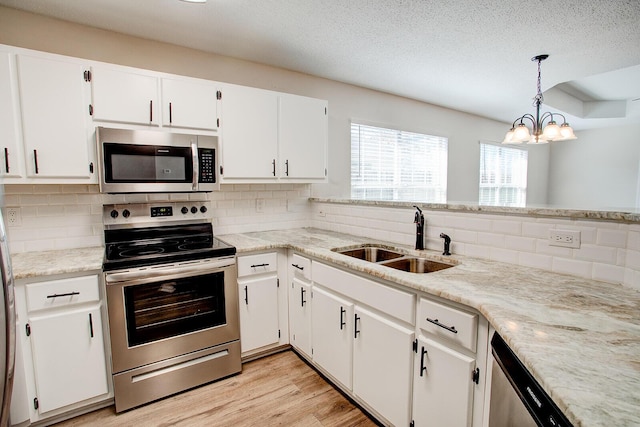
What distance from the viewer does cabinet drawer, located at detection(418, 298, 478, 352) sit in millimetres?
1279

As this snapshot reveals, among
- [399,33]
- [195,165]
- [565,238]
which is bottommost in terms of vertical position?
[565,238]

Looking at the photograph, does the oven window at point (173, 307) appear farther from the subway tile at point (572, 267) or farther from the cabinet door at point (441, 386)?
the subway tile at point (572, 267)

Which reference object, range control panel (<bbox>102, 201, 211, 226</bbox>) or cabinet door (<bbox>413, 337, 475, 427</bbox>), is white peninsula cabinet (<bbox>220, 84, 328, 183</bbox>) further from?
cabinet door (<bbox>413, 337, 475, 427</bbox>)

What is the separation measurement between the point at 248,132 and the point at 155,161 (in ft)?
2.45

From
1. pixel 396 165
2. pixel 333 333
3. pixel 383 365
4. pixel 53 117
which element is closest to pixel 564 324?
pixel 383 365

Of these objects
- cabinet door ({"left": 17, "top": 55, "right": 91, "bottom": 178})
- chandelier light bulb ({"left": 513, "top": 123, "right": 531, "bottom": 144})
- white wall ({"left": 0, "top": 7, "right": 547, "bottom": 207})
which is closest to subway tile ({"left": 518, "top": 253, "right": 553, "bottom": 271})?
chandelier light bulb ({"left": 513, "top": 123, "right": 531, "bottom": 144})

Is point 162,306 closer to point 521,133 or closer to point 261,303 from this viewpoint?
point 261,303

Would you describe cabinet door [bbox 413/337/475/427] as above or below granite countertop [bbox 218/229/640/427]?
below

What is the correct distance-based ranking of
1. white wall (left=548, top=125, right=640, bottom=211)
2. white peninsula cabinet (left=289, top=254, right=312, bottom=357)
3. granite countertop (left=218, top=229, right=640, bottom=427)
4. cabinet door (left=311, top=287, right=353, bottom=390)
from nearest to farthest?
granite countertop (left=218, top=229, right=640, bottom=427)
cabinet door (left=311, top=287, right=353, bottom=390)
white peninsula cabinet (left=289, top=254, right=312, bottom=357)
white wall (left=548, top=125, right=640, bottom=211)

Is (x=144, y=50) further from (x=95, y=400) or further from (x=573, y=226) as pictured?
(x=573, y=226)

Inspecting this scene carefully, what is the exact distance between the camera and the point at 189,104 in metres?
2.35

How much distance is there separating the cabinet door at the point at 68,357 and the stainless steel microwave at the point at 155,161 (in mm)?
797

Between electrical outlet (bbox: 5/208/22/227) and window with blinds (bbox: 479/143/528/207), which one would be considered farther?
window with blinds (bbox: 479/143/528/207)

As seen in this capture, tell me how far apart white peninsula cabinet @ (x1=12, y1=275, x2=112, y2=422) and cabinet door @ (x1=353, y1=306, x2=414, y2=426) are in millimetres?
1528
